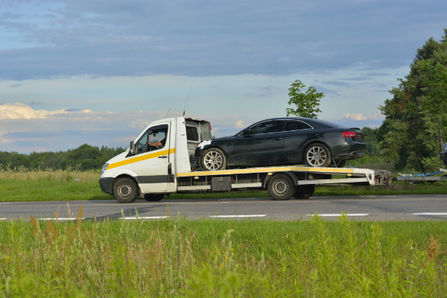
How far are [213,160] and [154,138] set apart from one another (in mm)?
2037

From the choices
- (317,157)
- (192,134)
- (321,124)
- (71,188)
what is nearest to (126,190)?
(192,134)

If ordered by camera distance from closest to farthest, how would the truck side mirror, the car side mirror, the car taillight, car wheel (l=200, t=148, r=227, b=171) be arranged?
1. the car taillight
2. the car side mirror
3. car wheel (l=200, t=148, r=227, b=171)
4. the truck side mirror

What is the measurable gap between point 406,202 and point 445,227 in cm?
516

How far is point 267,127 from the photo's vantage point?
51.0 ft

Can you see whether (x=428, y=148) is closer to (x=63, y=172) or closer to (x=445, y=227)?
(x=63, y=172)

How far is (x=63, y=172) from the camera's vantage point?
29031 mm

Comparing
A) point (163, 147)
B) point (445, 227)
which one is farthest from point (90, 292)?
point (163, 147)

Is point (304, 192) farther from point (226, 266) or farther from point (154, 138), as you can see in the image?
point (226, 266)

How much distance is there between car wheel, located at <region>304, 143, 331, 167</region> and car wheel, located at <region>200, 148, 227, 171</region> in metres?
2.52

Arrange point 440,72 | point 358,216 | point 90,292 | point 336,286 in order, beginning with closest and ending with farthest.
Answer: point 336,286
point 90,292
point 358,216
point 440,72

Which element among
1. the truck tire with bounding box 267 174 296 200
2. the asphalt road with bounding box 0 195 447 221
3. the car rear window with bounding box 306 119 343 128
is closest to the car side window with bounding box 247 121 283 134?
the car rear window with bounding box 306 119 343 128

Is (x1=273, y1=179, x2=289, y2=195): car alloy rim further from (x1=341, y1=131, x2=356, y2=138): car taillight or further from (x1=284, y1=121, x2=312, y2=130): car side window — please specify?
(x1=341, y1=131, x2=356, y2=138): car taillight

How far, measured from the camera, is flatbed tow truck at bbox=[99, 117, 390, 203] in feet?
49.5

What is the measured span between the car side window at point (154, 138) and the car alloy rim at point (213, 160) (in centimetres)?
150
